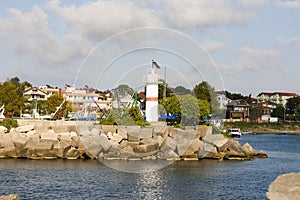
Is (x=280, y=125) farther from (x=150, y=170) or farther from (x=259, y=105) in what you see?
(x=150, y=170)

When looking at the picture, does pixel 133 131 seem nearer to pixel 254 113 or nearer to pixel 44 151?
pixel 44 151

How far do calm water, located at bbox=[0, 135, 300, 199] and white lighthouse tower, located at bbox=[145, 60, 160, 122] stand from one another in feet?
57.0

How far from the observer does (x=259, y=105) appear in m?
158

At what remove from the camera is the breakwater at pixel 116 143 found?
45.8 m

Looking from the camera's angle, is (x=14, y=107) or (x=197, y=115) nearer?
(x=197, y=115)

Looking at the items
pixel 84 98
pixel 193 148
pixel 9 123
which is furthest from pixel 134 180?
pixel 84 98

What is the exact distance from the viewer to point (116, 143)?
4806 cm

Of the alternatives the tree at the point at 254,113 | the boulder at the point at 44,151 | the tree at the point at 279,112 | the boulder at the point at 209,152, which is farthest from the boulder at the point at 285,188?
the tree at the point at 279,112

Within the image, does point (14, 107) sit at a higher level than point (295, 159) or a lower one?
higher

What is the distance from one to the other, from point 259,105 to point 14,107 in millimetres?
97039

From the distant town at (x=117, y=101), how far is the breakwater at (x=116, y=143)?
65.2 ft

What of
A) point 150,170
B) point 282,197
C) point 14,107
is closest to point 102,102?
point 14,107

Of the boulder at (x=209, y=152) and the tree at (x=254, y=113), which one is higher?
the tree at (x=254, y=113)

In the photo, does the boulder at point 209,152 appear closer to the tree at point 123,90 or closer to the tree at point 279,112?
the tree at point 123,90
